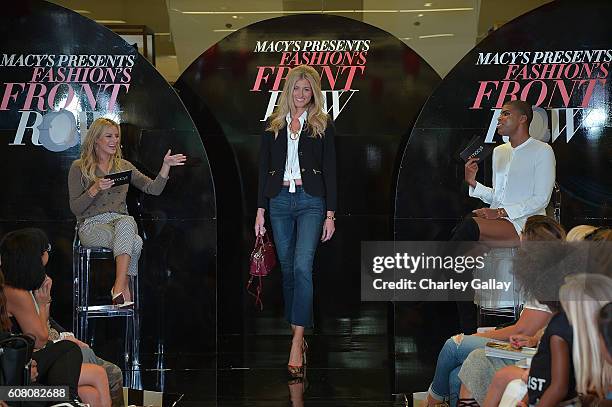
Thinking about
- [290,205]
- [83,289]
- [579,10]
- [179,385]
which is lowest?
[179,385]

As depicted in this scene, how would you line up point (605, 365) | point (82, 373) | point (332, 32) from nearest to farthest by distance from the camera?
point (605, 365) < point (82, 373) < point (332, 32)

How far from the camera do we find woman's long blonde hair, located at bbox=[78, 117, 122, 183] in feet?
17.7

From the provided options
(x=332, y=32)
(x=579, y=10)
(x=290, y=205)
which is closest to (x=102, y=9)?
(x=332, y=32)

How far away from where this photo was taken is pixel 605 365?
3.20 meters

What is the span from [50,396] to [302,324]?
2128 millimetres

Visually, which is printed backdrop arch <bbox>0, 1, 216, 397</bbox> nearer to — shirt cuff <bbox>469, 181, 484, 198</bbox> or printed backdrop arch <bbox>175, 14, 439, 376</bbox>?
printed backdrop arch <bbox>175, 14, 439, 376</bbox>

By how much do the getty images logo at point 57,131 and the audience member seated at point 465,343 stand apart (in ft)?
7.01

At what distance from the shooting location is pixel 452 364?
428 centimetres

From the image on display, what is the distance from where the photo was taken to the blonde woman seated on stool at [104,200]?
213 inches

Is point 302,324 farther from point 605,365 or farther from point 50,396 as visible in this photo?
point 605,365

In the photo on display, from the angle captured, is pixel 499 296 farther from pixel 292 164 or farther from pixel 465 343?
pixel 292 164

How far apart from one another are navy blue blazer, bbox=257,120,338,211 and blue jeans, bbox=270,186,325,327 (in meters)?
0.05

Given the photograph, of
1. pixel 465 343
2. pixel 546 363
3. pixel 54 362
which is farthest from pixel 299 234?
pixel 546 363

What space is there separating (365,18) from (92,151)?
1805 mm
